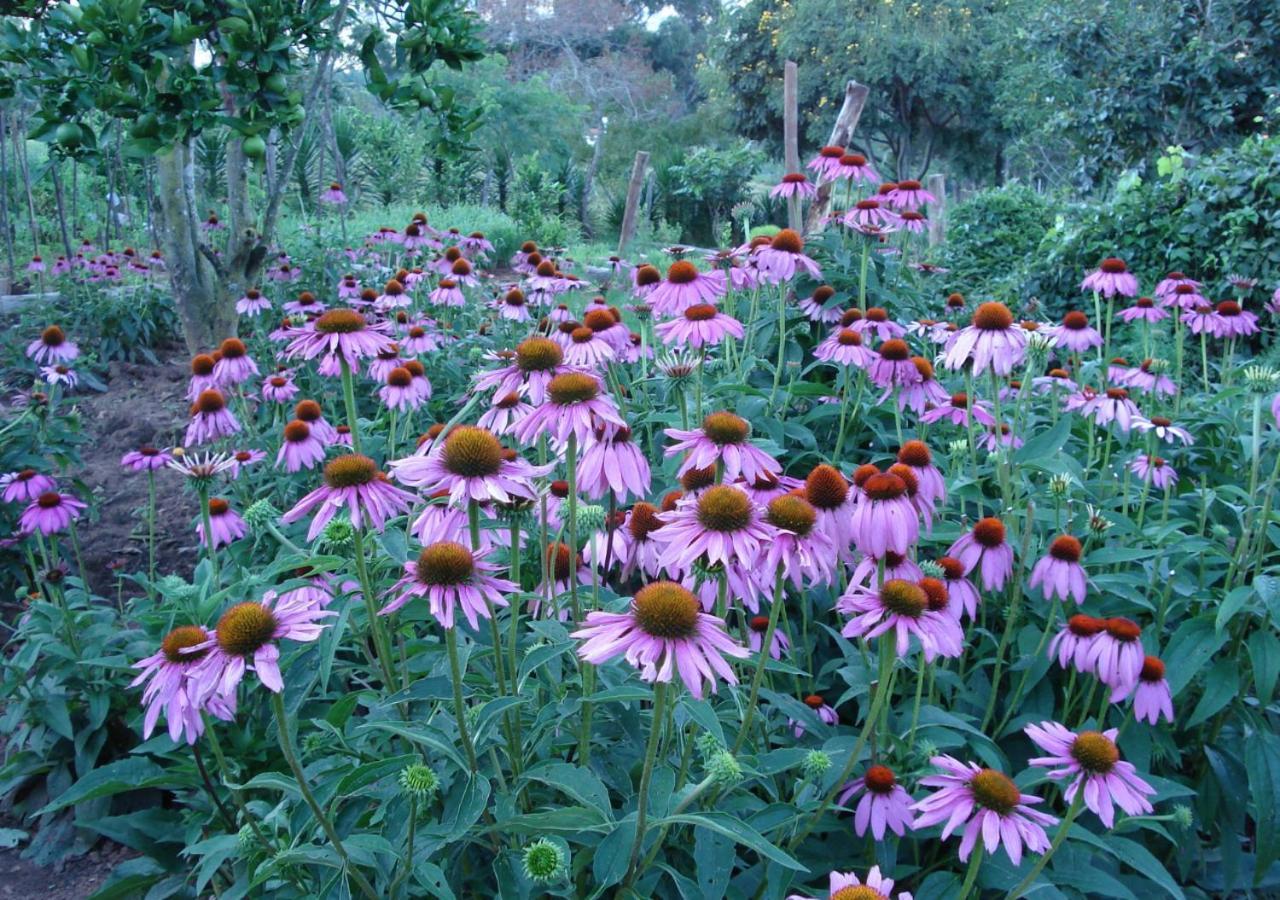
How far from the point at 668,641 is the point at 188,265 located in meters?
3.79

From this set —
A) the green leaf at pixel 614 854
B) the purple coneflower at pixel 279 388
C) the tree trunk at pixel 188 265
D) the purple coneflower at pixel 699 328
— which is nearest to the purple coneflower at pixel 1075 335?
the purple coneflower at pixel 699 328

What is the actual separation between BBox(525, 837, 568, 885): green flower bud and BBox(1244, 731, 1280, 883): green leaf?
1.30 meters

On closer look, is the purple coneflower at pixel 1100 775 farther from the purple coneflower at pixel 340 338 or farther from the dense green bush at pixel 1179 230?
the dense green bush at pixel 1179 230

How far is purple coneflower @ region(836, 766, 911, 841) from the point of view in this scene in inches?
54.4

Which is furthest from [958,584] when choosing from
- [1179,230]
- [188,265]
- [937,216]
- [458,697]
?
[937,216]

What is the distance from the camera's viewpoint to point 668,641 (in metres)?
1.01

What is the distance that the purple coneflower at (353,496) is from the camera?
131 cm

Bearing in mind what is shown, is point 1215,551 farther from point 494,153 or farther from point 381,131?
point 494,153

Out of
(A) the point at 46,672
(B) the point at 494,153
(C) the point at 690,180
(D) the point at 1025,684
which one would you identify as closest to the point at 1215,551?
(D) the point at 1025,684

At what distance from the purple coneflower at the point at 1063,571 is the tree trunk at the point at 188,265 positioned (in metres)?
3.69

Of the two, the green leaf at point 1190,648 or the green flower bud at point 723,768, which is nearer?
the green flower bud at point 723,768

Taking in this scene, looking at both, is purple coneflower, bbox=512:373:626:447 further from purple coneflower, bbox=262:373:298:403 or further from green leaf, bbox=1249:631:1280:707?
purple coneflower, bbox=262:373:298:403

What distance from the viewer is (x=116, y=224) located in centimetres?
800

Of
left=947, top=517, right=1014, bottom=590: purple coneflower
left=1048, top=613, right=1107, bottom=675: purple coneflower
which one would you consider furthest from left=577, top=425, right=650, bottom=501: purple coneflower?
left=1048, top=613, right=1107, bottom=675: purple coneflower
